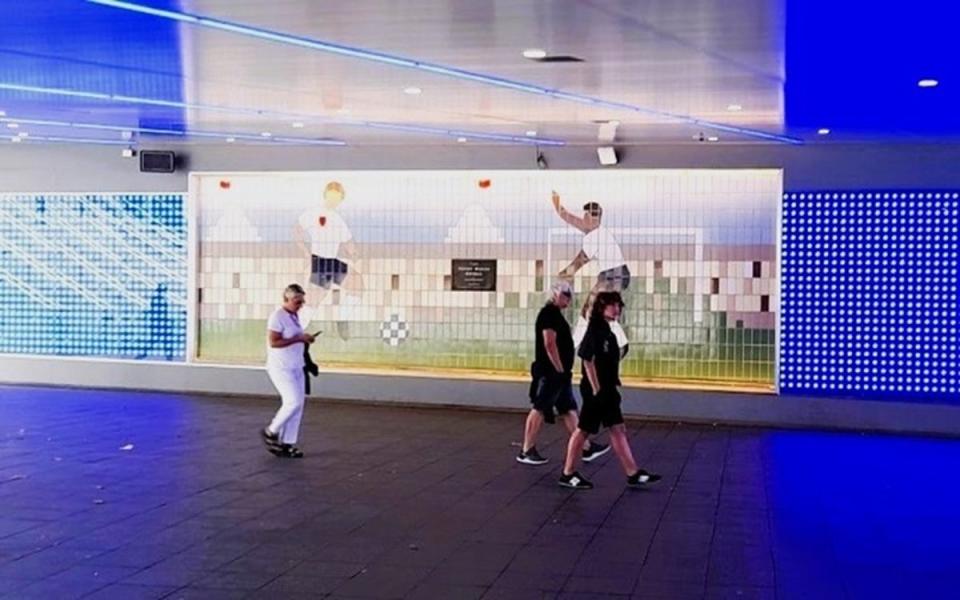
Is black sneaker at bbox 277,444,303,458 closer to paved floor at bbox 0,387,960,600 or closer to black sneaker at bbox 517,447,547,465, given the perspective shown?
paved floor at bbox 0,387,960,600

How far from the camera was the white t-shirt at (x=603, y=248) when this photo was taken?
1594 centimetres

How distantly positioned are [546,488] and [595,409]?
79 centimetres

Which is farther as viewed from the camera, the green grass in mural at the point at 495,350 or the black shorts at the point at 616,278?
the black shorts at the point at 616,278

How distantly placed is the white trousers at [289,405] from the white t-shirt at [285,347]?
0.06m

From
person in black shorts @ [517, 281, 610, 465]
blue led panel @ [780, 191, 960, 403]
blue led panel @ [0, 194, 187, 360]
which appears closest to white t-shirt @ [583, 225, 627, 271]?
blue led panel @ [780, 191, 960, 403]

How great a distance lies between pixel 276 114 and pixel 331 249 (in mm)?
4480

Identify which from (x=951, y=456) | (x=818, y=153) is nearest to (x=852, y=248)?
(x=818, y=153)

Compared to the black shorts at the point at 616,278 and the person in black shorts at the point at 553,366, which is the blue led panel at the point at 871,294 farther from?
the person in black shorts at the point at 553,366

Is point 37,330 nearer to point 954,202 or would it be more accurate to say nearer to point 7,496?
point 7,496

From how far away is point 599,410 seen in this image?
982cm

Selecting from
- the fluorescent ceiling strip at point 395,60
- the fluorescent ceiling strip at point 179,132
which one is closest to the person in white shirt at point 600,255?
the fluorescent ceiling strip at point 395,60

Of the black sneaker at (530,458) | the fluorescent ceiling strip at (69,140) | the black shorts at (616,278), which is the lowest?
the black sneaker at (530,458)

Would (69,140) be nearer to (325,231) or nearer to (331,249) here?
(325,231)

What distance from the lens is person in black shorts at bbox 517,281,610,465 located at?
1080cm
